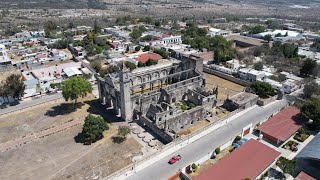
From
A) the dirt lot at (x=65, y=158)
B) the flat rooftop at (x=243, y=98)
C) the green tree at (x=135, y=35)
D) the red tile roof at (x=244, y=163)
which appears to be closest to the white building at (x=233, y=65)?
the flat rooftop at (x=243, y=98)

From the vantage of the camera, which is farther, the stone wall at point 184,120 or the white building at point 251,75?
the white building at point 251,75

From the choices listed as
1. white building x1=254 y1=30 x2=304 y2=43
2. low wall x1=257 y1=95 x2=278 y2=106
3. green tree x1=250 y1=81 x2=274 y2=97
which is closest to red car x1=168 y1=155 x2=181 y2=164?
low wall x1=257 y1=95 x2=278 y2=106

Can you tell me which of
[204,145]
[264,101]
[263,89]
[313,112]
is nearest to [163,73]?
[263,89]

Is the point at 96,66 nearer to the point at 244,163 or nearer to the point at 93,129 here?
the point at 93,129

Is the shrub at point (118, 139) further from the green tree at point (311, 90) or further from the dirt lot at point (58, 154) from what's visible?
the green tree at point (311, 90)

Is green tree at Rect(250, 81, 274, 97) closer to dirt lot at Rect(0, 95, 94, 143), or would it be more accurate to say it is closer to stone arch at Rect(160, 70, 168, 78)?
stone arch at Rect(160, 70, 168, 78)
